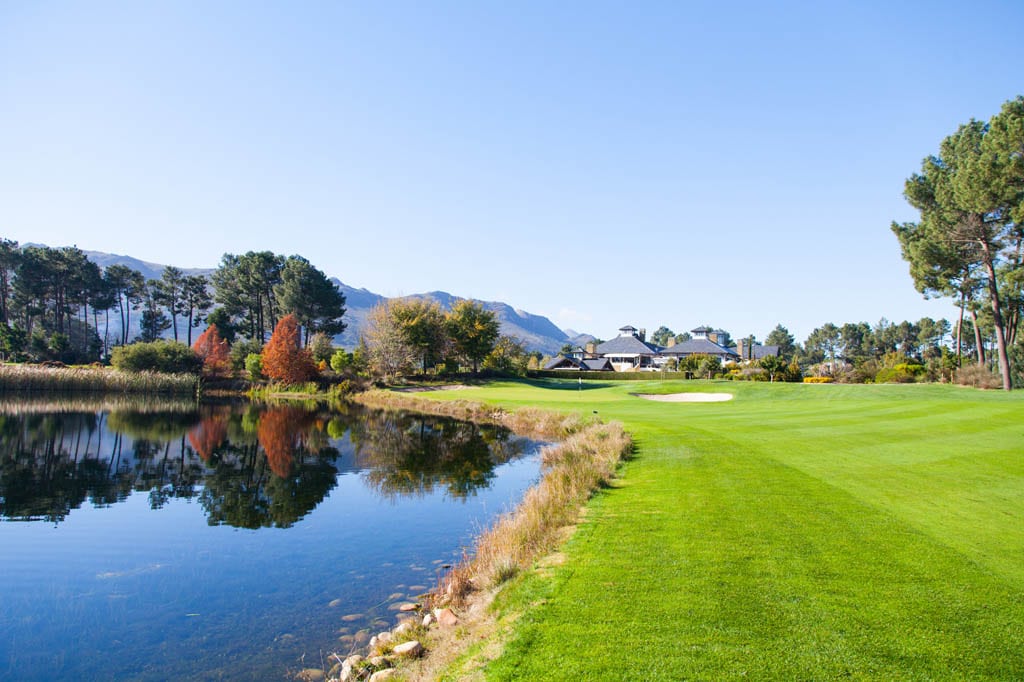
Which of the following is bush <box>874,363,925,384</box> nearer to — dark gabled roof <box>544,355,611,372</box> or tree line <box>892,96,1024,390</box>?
tree line <box>892,96,1024,390</box>

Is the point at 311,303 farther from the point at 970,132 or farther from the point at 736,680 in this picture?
the point at 736,680

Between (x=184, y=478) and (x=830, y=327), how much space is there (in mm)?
125796

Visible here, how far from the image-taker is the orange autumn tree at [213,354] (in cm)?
5916

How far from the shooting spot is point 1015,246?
3709 centimetres

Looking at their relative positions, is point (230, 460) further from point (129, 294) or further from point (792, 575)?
point (129, 294)

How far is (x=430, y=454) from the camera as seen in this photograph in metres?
24.0

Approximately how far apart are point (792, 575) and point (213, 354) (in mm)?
64265

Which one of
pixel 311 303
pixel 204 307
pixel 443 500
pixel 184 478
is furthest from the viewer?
pixel 204 307

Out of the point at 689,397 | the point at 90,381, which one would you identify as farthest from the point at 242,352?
the point at 689,397

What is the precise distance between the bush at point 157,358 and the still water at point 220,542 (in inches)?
1168

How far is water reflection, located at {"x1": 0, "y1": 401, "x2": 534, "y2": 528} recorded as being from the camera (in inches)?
629

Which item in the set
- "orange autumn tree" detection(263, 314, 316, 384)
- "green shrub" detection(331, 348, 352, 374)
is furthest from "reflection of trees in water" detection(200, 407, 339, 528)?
"orange autumn tree" detection(263, 314, 316, 384)

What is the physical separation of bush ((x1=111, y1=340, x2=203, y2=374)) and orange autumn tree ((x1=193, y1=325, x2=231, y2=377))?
98 cm

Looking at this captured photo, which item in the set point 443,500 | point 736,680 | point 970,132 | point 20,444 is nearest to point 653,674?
point 736,680
